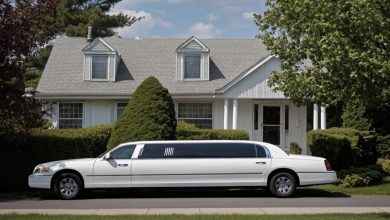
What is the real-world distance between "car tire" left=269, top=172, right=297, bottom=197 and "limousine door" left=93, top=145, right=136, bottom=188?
3748 mm

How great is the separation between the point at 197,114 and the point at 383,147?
27.4ft

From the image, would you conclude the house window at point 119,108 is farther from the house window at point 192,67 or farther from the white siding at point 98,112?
the house window at point 192,67

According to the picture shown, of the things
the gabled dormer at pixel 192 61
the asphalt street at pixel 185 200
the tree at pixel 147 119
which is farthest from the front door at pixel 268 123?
the asphalt street at pixel 185 200

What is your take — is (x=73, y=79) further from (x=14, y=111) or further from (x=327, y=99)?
(x=327, y=99)

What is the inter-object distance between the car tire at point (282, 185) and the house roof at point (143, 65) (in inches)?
422

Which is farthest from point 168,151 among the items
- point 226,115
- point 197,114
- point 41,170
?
point 197,114

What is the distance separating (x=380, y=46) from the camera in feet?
42.8

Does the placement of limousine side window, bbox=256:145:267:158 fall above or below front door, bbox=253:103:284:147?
below

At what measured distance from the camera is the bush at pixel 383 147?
73.7 feet

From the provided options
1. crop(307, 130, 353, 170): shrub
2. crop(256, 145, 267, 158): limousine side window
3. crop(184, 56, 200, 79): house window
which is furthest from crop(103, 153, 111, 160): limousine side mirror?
crop(184, 56, 200, 79): house window

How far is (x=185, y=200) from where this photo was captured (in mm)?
15086

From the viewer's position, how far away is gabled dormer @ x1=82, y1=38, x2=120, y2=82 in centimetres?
2736

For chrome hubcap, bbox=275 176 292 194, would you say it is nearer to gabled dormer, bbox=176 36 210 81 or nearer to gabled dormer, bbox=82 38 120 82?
gabled dormer, bbox=176 36 210 81

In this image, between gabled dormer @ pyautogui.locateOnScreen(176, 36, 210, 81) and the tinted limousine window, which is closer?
the tinted limousine window
